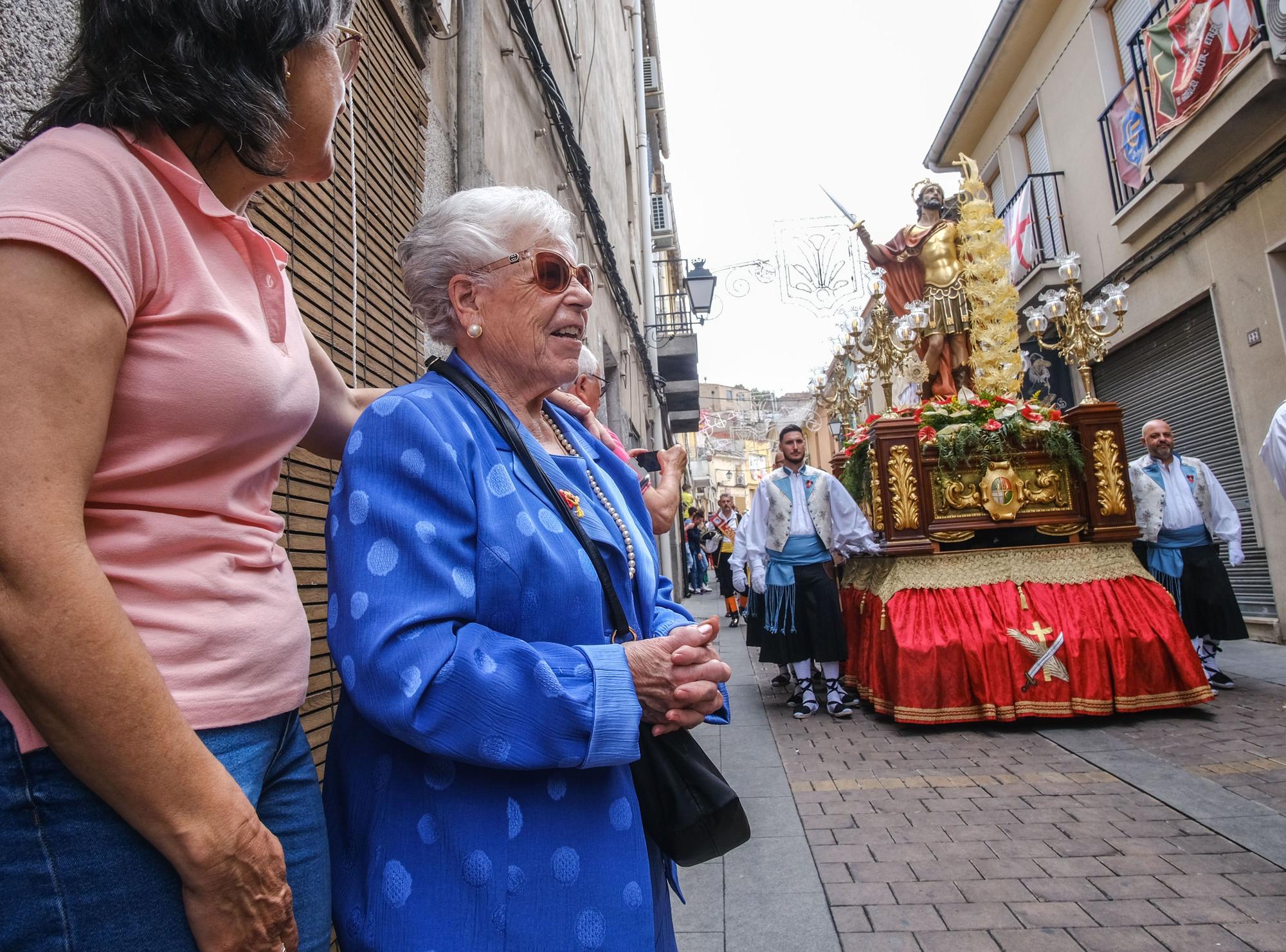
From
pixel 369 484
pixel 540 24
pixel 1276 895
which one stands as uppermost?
pixel 540 24

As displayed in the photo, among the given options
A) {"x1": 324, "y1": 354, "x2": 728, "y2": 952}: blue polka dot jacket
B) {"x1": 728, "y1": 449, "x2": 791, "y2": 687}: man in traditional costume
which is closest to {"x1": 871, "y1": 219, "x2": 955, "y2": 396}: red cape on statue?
{"x1": 728, "y1": 449, "x2": 791, "y2": 687}: man in traditional costume

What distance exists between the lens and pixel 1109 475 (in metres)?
5.97

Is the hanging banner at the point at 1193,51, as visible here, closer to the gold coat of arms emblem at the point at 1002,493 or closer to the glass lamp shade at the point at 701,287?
the gold coat of arms emblem at the point at 1002,493

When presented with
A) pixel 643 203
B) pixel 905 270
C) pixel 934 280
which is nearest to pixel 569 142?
pixel 905 270

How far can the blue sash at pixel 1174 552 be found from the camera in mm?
6594

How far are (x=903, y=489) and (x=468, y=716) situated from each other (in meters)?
5.44

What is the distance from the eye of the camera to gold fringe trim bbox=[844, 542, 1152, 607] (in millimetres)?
5844

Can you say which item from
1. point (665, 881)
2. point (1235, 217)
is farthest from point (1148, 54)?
point (665, 881)

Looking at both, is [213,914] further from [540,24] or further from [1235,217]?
[1235,217]

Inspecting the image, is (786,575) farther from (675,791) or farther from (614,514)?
(675,791)

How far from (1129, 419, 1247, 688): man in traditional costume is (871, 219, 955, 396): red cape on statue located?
2.17 meters

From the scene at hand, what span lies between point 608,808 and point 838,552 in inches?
235

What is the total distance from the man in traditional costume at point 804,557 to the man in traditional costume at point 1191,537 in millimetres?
2320

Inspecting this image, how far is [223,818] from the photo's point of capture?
890mm
